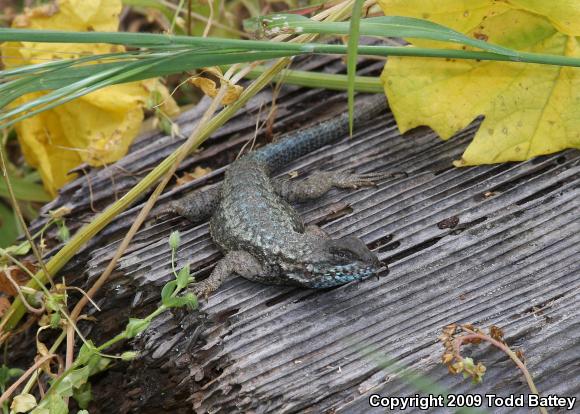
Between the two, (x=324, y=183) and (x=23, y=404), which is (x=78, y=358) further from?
(x=324, y=183)

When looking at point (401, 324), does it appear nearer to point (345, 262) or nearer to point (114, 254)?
point (345, 262)

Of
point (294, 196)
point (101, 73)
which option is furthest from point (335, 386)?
point (101, 73)

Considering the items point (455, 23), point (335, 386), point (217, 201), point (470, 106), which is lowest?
point (335, 386)

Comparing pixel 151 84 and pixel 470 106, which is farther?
pixel 151 84

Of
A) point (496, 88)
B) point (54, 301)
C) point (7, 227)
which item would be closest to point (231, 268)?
point (54, 301)

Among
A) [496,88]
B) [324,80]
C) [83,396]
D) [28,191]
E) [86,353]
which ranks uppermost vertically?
[324,80]

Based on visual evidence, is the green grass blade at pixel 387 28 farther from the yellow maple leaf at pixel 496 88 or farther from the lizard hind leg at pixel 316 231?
the lizard hind leg at pixel 316 231

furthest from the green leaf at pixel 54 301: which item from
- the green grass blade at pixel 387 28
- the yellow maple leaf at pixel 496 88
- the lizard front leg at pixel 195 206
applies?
the yellow maple leaf at pixel 496 88
